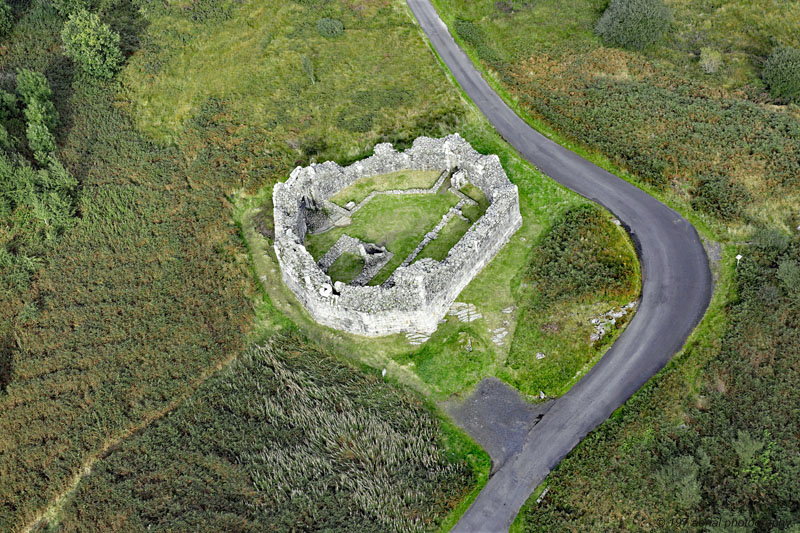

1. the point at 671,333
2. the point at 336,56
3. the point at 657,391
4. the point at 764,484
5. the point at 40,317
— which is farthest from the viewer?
the point at 336,56

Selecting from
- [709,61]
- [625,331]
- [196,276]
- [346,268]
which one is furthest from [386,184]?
[709,61]

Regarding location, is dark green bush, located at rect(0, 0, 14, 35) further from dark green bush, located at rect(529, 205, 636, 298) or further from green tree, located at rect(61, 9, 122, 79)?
dark green bush, located at rect(529, 205, 636, 298)

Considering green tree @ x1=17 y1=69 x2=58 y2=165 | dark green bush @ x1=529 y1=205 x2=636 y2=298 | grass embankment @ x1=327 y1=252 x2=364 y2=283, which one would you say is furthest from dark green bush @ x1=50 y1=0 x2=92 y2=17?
dark green bush @ x1=529 y1=205 x2=636 y2=298

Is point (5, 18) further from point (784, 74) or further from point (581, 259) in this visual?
point (784, 74)

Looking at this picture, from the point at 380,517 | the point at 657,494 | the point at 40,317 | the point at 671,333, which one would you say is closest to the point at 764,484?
the point at 657,494

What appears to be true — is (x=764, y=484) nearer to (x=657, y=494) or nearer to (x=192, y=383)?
(x=657, y=494)

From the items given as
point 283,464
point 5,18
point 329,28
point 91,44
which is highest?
point 5,18

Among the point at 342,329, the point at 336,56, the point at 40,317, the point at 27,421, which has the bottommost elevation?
the point at 342,329
